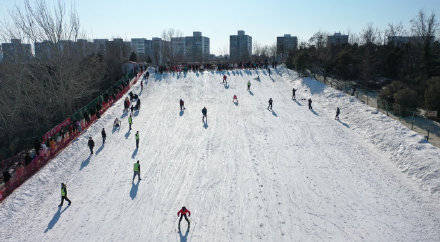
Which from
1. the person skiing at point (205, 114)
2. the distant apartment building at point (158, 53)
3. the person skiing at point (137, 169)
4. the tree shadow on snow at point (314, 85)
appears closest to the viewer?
the person skiing at point (137, 169)

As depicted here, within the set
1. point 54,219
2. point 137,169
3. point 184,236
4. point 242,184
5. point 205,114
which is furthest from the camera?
point 205,114

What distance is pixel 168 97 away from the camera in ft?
99.6

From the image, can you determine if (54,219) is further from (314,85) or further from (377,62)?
(377,62)

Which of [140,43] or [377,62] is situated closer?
[377,62]

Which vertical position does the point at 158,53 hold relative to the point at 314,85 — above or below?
above

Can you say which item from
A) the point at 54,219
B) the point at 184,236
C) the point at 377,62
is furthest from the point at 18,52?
the point at 377,62

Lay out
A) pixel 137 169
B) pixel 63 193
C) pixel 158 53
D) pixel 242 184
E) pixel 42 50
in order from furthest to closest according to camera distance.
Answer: pixel 158 53
pixel 42 50
pixel 137 169
pixel 242 184
pixel 63 193

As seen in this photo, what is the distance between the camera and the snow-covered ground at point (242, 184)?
1127cm

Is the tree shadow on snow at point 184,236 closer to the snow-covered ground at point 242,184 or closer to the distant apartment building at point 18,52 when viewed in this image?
the snow-covered ground at point 242,184

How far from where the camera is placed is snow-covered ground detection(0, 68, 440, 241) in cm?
1127

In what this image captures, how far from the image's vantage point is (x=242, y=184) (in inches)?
564

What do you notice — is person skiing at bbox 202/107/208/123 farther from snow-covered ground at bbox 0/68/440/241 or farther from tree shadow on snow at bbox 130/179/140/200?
tree shadow on snow at bbox 130/179/140/200

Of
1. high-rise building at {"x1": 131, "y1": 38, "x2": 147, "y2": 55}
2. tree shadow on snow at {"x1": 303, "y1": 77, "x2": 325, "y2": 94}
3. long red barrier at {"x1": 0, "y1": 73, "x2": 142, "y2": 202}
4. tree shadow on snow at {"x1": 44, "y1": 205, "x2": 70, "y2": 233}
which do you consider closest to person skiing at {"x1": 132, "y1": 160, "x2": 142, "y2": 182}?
tree shadow on snow at {"x1": 44, "y1": 205, "x2": 70, "y2": 233}

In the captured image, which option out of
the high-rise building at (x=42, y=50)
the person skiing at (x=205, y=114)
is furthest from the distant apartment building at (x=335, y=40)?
the high-rise building at (x=42, y=50)
